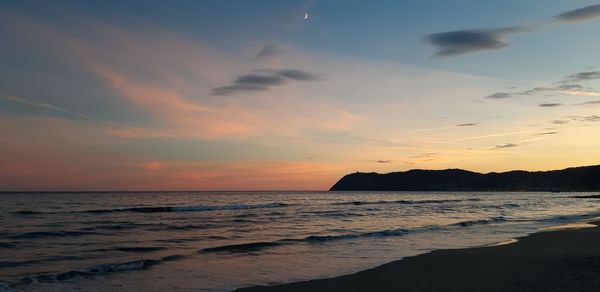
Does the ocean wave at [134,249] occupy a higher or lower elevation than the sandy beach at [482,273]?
lower

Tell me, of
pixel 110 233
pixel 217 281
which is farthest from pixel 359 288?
pixel 110 233

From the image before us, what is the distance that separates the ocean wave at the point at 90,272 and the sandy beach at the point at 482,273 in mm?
5092

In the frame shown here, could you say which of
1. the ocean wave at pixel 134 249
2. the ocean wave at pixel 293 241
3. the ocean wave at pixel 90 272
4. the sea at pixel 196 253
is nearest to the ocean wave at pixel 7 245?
the sea at pixel 196 253

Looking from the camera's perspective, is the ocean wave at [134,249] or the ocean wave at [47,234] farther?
the ocean wave at [47,234]

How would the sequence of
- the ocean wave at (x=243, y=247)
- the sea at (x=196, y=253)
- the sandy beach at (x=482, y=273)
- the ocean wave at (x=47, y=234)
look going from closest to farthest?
1. the sandy beach at (x=482, y=273)
2. the sea at (x=196, y=253)
3. the ocean wave at (x=243, y=247)
4. the ocean wave at (x=47, y=234)

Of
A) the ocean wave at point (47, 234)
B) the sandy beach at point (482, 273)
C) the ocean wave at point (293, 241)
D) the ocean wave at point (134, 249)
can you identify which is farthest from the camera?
the ocean wave at point (47, 234)

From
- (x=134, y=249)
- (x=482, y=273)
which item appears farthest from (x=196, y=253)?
(x=482, y=273)

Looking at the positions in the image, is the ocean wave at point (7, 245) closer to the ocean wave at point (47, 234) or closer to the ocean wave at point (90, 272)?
the ocean wave at point (47, 234)

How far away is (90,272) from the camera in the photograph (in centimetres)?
1395

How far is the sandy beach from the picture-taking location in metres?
11.0

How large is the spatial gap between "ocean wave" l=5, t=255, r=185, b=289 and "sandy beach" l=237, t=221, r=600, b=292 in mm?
5092

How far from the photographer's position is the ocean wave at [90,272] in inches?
497

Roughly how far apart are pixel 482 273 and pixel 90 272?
36.6ft

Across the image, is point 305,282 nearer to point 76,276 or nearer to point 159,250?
point 76,276
